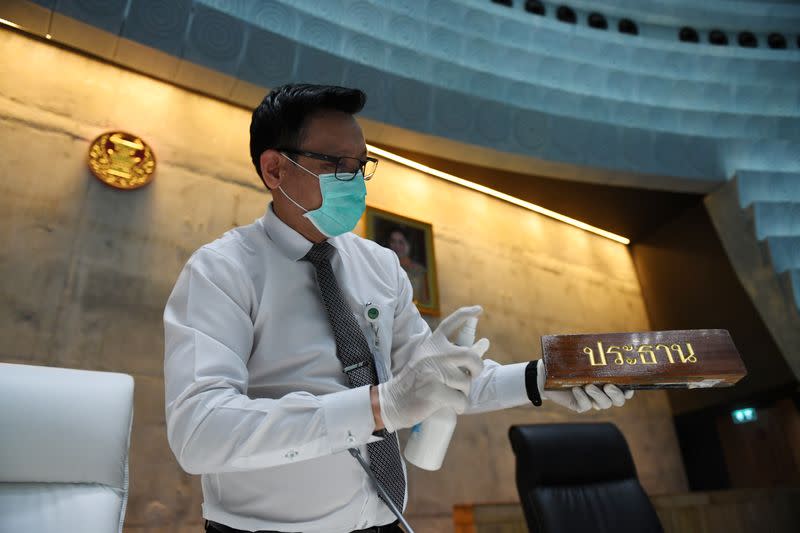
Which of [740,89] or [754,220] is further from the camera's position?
[740,89]

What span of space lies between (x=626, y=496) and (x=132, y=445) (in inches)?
82.5

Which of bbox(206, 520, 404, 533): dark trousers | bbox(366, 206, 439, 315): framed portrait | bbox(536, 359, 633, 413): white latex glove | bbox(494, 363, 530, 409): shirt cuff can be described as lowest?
bbox(206, 520, 404, 533): dark trousers

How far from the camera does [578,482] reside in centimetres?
196

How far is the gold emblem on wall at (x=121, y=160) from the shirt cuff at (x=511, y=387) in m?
2.50

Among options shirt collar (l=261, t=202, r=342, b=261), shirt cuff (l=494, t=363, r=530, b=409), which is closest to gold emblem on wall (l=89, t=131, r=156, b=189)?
shirt collar (l=261, t=202, r=342, b=261)

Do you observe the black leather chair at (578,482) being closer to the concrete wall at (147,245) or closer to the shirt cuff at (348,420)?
the shirt cuff at (348,420)

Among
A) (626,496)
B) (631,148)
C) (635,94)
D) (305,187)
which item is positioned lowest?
(626,496)

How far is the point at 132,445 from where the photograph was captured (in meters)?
2.51

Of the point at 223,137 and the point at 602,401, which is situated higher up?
the point at 223,137

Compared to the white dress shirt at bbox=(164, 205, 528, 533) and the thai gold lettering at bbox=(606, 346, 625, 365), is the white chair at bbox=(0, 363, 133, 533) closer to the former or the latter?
the white dress shirt at bbox=(164, 205, 528, 533)

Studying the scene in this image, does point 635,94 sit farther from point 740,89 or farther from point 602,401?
point 602,401

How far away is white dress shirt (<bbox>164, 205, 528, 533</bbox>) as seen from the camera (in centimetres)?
81

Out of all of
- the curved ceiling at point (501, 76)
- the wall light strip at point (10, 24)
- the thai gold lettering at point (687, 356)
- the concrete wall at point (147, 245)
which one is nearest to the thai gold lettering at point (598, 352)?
the thai gold lettering at point (687, 356)

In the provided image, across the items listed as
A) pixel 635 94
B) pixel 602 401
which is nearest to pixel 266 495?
pixel 602 401
